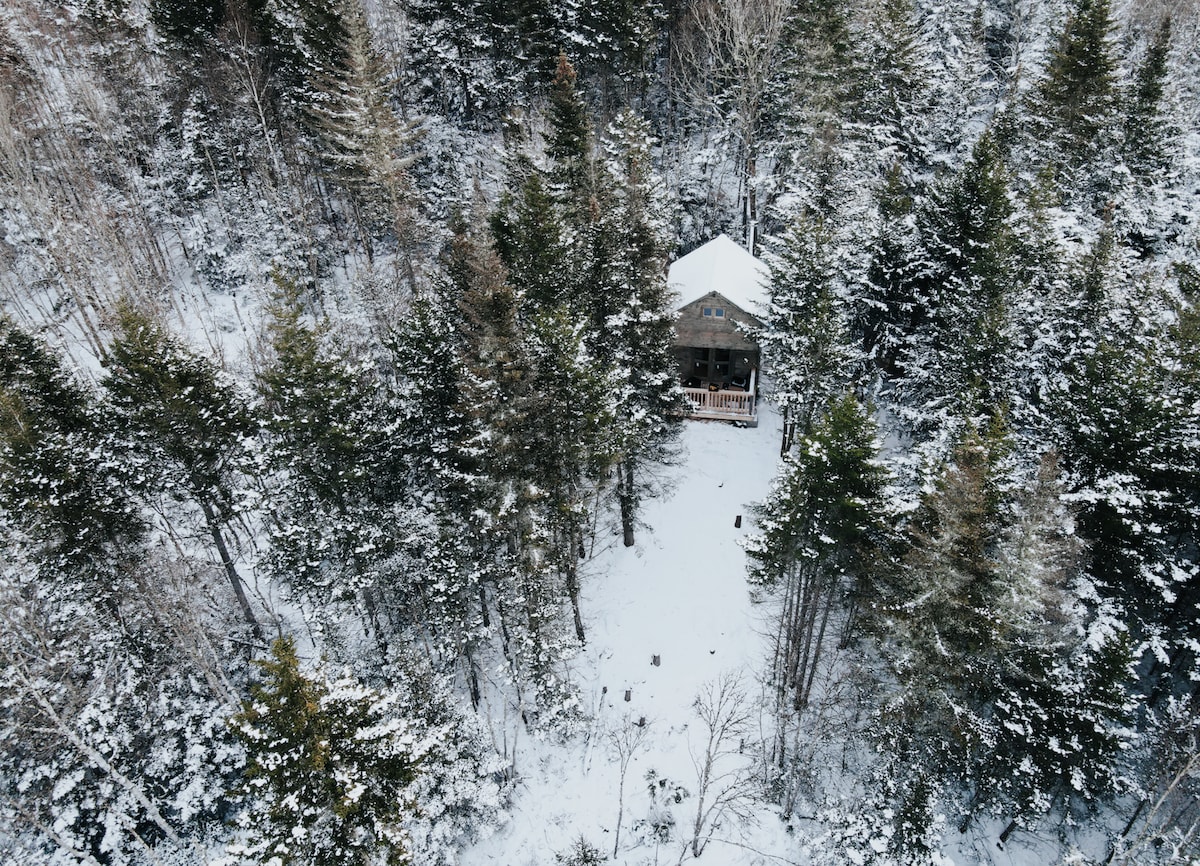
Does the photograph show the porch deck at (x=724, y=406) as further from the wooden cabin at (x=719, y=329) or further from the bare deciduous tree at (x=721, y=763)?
the bare deciduous tree at (x=721, y=763)

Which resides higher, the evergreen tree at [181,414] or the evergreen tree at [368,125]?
the evergreen tree at [368,125]

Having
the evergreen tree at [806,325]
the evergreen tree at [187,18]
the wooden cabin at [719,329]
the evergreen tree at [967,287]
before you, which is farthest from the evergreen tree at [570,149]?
the evergreen tree at [187,18]

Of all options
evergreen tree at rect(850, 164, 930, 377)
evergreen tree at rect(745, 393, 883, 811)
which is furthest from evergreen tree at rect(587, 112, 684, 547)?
evergreen tree at rect(850, 164, 930, 377)

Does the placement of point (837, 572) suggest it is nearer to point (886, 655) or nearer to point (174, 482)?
point (886, 655)

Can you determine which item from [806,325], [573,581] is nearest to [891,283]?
[806,325]

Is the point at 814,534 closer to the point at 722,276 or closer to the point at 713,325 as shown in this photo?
the point at 713,325

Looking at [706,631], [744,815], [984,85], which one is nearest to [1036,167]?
[984,85]

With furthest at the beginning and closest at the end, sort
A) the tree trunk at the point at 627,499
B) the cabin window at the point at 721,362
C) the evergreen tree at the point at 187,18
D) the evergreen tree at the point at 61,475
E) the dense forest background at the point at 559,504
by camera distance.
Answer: the evergreen tree at the point at 187,18
the cabin window at the point at 721,362
the tree trunk at the point at 627,499
the evergreen tree at the point at 61,475
the dense forest background at the point at 559,504

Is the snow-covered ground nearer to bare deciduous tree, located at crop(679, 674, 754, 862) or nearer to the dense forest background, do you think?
bare deciduous tree, located at crop(679, 674, 754, 862)
